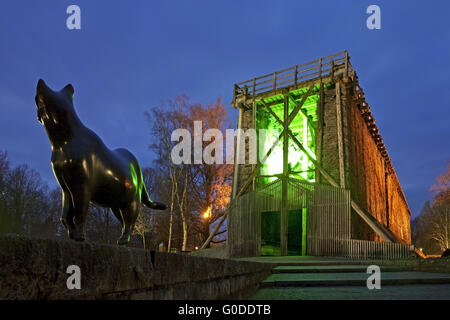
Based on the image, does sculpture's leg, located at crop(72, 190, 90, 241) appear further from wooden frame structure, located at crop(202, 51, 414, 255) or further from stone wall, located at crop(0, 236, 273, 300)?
wooden frame structure, located at crop(202, 51, 414, 255)

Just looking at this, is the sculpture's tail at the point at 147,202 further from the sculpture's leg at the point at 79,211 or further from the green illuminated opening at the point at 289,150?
the green illuminated opening at the point at 289,150

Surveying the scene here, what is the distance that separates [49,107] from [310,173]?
1528 cm

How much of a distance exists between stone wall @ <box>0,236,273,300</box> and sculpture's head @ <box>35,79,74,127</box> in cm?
119

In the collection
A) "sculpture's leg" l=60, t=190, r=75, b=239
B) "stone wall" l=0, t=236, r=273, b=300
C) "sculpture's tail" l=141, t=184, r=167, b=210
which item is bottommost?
"stone wall" l=0, t=236, r=273, b=300

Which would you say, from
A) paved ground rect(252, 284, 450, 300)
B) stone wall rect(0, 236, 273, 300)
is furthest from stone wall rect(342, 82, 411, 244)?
stone wall rect(0, 236, 273, 300)

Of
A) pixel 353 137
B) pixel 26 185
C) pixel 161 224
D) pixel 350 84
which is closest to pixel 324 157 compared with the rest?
pixel 353 137

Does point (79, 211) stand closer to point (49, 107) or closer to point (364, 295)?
point (49, 107)

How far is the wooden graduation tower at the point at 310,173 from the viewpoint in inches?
531

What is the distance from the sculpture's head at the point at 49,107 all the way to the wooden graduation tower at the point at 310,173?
11931mm

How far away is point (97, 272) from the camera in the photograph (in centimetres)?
158

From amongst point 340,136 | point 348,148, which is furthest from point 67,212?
point 348,148

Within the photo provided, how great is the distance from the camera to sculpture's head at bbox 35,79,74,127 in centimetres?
243

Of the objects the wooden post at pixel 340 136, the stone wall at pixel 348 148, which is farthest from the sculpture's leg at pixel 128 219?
the stone wall at pixel 348 148
